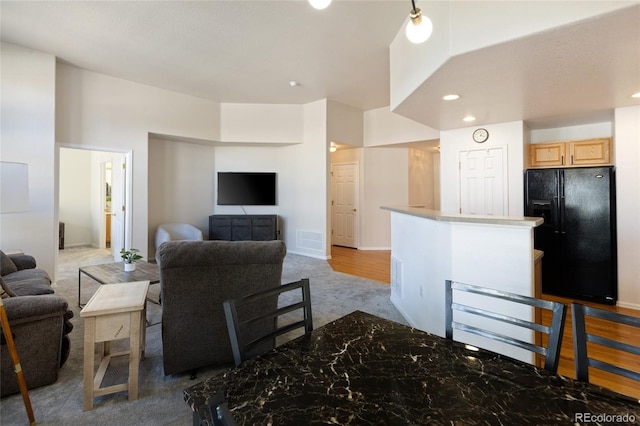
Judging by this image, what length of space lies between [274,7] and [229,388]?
3.38 metres

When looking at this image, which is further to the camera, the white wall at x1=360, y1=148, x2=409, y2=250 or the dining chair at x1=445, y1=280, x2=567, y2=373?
the white wall at x1=360, y1=148, x2=409, y2=250

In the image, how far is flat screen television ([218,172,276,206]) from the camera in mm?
6684

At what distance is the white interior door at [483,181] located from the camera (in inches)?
169

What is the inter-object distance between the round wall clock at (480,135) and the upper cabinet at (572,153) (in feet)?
2.02

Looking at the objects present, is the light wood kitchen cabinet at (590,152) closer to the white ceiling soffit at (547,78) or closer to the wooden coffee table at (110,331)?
the white ceiling soffit at (547,78)

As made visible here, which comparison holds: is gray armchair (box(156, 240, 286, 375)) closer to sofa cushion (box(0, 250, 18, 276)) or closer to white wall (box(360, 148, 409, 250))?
sofa cushion (box(0, 250, 18, 276))

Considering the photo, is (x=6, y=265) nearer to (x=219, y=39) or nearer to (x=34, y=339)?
(x=34, y=339)

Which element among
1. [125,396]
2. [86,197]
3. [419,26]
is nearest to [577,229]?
[419,26]

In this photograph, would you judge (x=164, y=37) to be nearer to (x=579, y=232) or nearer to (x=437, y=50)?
(x=437, y=50)

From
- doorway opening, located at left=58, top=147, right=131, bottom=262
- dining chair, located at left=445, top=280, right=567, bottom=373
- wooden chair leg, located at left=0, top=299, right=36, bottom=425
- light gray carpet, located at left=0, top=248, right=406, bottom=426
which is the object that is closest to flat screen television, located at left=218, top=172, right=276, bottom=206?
doorway opening, located at left=58, top=147, right=131, bottom=262

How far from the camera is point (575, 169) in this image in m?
3.73

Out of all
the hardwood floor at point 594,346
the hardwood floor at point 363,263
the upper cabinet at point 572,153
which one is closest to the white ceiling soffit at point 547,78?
the upper cabinet at point 572,153

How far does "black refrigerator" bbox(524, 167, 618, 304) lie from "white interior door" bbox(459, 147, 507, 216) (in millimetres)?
327

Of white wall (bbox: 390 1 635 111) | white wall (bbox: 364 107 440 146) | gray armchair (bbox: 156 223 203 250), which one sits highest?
white wall (bbox: 364 107 440 146)
